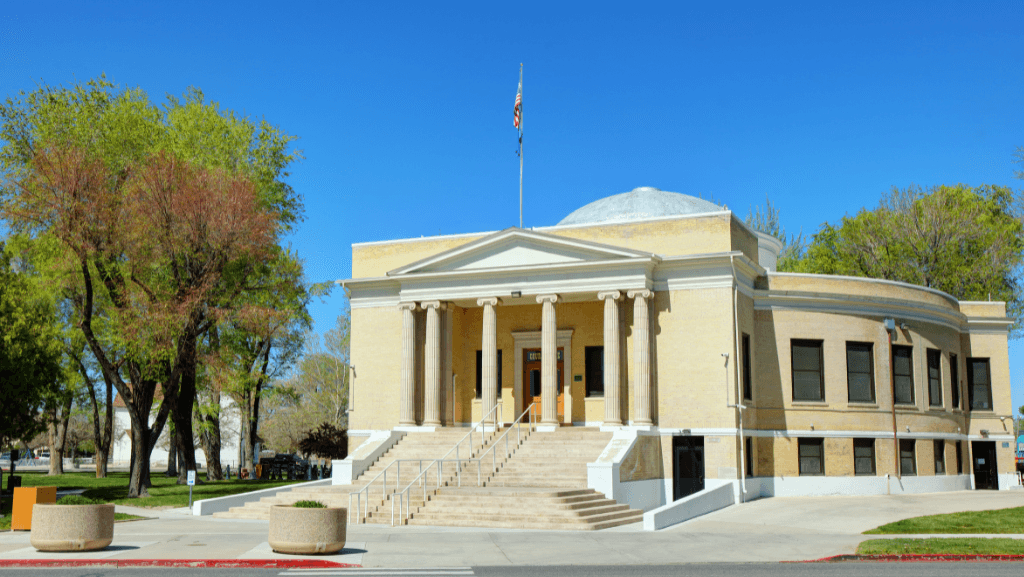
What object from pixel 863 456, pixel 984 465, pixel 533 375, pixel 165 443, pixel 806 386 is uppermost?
pixel 533 375

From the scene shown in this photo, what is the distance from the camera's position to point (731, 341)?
1155 inches

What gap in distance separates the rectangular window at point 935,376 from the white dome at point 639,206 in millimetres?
9960

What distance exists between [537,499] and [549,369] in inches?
294

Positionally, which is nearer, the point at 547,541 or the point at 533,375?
the point at 547,541

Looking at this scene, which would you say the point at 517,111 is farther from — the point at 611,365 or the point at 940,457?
the point at 940,457

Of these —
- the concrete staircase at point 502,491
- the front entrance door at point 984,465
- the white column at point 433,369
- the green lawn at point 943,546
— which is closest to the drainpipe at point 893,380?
the front entrance door at point 984,465

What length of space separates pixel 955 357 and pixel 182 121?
106 feet

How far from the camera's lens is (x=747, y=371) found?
3133cm

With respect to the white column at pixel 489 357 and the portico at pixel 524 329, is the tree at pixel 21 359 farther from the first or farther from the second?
the white column at pixel 489 357

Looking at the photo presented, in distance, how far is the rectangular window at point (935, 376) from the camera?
114ft

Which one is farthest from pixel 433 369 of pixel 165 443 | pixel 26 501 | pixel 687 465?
pixel 165 443

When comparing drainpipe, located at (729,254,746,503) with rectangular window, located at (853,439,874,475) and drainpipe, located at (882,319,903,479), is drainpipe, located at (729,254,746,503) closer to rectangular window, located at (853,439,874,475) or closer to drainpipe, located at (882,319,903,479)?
rectangular window, located at (853,439,874,475)

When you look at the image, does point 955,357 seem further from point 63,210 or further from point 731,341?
point 63,210

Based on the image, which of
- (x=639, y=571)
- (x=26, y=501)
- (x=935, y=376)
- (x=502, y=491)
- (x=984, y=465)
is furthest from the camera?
(x=984, y=465)
